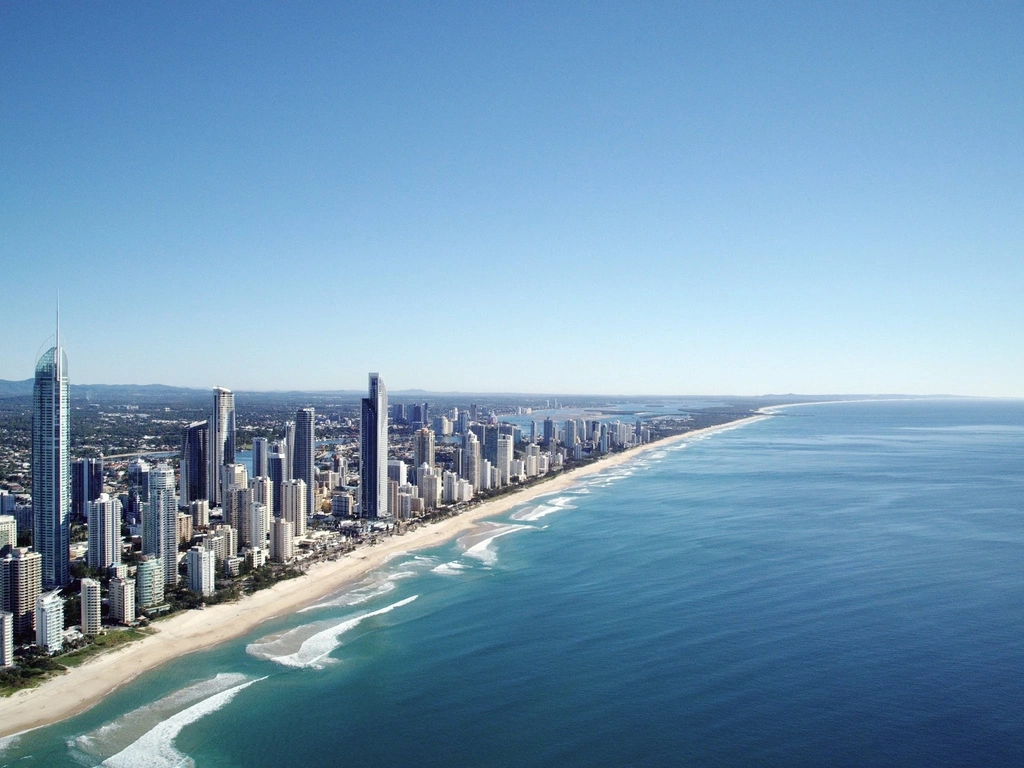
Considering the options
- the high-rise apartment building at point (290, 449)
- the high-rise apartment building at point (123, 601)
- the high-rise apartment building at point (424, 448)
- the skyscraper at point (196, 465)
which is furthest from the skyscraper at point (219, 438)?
the high-rise apartment building at point (123, 601)

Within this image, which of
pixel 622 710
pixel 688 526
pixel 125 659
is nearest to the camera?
pixel 622 710

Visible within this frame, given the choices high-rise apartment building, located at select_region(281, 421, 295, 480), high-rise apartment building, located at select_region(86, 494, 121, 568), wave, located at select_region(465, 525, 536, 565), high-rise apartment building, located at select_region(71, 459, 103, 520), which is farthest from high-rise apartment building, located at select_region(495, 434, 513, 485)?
high-rise apartment building, located at select_region(86, 494, 121, 568)

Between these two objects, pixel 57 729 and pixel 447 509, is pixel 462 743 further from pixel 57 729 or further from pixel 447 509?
pixel 447 509

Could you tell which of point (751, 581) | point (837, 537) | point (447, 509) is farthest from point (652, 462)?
point (751, 581)

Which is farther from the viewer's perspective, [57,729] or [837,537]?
[837,537]

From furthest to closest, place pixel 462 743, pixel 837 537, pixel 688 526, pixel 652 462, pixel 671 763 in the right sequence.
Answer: pixel 652 462 → pixel 688 526 → pixel 837 537 → pixel 462 743 → pixel 671 763
